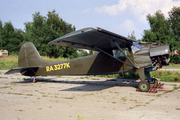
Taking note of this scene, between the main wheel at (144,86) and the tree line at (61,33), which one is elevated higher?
the tree line at (61,33)

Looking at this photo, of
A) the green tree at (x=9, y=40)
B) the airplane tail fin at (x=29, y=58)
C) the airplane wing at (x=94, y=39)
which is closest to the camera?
the airplane wing at (x=94, y=39)

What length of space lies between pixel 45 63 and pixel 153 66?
25.3ft

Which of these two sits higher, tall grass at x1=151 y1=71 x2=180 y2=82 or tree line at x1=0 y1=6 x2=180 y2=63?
tree line at x1=0 y1=6 x2=180 y2=63

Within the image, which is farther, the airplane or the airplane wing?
the airplane

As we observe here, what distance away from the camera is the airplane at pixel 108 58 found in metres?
7.66

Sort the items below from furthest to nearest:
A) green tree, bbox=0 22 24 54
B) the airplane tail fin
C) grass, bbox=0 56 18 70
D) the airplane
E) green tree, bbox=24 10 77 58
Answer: green tree, bbox=0 22 24 54, green tree, bbox=24 10 77 58, grass, bbox=0 56 18 70, the airplane tail fin, the airplane

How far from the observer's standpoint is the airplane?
7.66m

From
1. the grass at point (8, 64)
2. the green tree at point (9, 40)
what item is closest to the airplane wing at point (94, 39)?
the grass at point (8, 64)

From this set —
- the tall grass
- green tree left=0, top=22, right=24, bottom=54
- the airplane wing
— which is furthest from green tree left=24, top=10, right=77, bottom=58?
the airplane wing

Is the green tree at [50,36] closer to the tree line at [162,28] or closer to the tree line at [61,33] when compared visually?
the tree line at [61,33]

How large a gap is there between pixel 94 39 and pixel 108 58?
219 cm

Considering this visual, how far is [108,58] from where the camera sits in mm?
9766

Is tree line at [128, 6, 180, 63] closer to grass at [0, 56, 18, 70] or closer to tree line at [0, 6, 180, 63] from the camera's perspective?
tree line at [0, 6, 180, 63]

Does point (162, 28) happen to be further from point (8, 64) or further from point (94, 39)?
point (94, 39)
